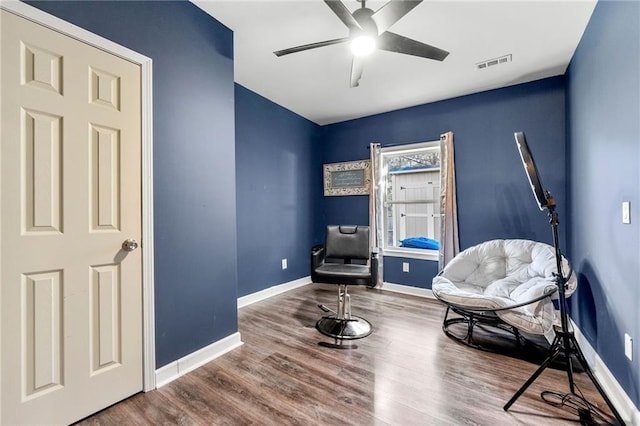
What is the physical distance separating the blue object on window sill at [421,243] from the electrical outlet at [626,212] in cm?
210

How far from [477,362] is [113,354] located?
2412 millimetres

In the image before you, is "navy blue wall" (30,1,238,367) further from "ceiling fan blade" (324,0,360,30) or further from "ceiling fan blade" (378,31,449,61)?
"ceiling fan blade" (378,31,449,61)

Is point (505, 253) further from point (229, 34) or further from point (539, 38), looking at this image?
point (229, 34)

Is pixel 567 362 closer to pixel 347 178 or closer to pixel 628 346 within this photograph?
pixel 628 346

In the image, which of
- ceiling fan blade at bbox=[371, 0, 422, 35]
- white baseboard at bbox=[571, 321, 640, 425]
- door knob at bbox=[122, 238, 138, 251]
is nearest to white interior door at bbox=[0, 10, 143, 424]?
door knob at bbox=[122, 238, 138, 251]

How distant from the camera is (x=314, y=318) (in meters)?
2.73

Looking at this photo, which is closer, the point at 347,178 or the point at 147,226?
the point at 147,226

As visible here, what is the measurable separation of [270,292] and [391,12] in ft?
10.3

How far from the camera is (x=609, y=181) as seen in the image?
5.47ft

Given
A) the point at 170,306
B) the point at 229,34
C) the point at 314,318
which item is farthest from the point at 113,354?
the point at 229,34

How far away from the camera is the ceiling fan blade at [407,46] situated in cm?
173

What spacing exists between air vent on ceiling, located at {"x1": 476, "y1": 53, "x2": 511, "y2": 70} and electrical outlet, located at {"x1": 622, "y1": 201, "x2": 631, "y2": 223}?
1.76 m

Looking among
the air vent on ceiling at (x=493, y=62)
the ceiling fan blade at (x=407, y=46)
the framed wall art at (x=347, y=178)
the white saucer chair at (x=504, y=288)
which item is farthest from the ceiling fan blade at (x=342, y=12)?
the framed wall art at (x=347, y=178)

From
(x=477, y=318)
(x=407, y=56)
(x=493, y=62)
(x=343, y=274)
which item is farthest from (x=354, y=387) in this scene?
(x=493, y=62)
